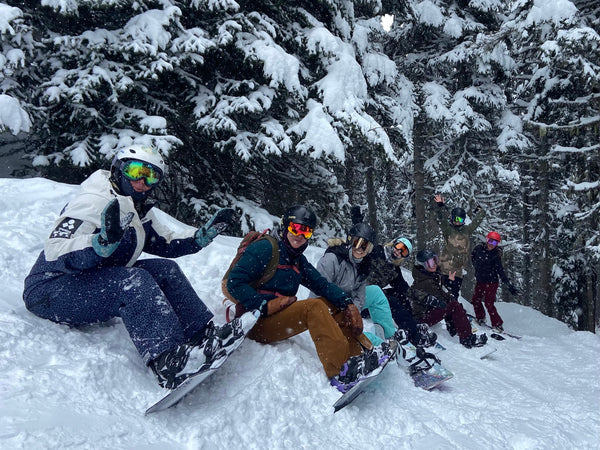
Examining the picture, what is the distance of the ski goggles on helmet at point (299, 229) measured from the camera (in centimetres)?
378

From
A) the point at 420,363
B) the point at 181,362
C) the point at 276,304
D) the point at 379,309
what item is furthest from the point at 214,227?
the point at 379,309

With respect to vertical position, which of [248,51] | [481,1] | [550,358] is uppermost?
[481,1]

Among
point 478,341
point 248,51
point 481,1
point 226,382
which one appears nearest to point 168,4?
point 248,51

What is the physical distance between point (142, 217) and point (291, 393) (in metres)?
1.81

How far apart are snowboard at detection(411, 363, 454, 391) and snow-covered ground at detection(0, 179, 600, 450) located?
0.10 m

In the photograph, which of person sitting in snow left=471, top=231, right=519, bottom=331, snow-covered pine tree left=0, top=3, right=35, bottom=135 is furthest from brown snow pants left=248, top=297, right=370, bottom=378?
person sitting in snow left=471, top=231, right=519, bottom=331

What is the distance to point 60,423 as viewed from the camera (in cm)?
224

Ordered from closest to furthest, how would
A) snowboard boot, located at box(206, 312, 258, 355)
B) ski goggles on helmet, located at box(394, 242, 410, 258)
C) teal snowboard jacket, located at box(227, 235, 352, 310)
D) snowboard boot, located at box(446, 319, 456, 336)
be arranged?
1. snowboard boot, located at box(206, 312, 258, 355)
2. teal snowboard jacket, located at box(227, 235, 352, 310)
3. ski goggles on helmet, located at box(394, 242, 410, 258)
4. snowboard boot, located at box(446, 319, 456, 336)

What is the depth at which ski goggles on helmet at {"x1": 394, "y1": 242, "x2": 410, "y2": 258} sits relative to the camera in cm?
600

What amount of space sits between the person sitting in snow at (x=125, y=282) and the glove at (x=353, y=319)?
115 cm

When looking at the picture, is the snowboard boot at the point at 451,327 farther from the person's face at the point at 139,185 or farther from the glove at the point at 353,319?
the person's face at the point at 139,185

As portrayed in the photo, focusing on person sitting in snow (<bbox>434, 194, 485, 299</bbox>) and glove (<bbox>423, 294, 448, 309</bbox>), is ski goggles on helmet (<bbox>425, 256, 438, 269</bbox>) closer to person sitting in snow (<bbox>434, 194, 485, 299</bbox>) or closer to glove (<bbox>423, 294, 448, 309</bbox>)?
glove (<bbox>423, 294, 448, 309</bbox>)

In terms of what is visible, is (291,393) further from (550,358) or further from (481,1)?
(481,1)

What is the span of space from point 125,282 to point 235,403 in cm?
111
